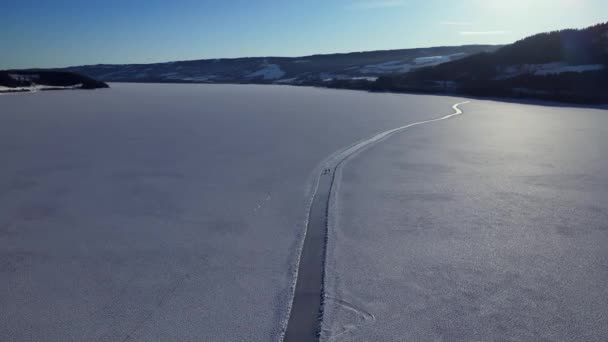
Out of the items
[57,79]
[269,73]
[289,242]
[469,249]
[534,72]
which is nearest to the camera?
[469,249]

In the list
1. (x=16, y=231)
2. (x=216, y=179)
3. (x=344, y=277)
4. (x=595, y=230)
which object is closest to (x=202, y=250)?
(x=344, y=277)

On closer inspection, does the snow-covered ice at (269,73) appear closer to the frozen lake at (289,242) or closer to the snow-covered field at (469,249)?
the frozen lake at (289,242)

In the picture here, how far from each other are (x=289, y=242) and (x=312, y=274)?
0.59 metres

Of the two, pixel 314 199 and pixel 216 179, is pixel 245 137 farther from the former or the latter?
pixel 314 199

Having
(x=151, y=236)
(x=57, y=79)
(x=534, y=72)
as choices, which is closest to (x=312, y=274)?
(x=151, y=236)

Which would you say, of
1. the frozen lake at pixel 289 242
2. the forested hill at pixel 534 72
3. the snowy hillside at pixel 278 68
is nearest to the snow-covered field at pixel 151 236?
the frozen lake at pixel 289 242

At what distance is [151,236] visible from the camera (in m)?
4.01

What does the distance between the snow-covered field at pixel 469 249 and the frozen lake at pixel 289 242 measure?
15 millimetres

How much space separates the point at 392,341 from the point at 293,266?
111 centimetres

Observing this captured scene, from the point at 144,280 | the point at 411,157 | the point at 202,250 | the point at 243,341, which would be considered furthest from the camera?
the point at 411,157

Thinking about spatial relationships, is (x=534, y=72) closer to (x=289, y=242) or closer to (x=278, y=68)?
(x=289, y=242)

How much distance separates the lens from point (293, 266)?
11.4ft

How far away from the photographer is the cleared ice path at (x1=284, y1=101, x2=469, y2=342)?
2674 millimetres

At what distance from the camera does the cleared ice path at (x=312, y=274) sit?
2.67 m
